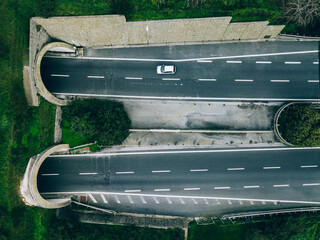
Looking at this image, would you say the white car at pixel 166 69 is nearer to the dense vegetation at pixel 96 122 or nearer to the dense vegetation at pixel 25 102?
the dense vegetation at pixel 25 102

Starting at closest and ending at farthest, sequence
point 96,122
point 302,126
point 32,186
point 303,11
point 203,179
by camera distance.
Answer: point 32,186, point 302,126, point 96,122, point 303,11, point 203,179

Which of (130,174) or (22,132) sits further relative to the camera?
(130,174)

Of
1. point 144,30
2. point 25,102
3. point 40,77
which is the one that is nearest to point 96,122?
point 25,102

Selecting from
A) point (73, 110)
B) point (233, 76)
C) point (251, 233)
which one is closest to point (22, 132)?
point (73, 110)

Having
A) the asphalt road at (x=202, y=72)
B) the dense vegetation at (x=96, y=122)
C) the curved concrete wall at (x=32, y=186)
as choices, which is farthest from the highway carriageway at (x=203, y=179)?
the asphalt road at (x=202, y=72)

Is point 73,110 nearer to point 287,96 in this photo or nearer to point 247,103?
point 247,103

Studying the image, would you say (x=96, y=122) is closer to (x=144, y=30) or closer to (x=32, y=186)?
(x=32, y=186)
